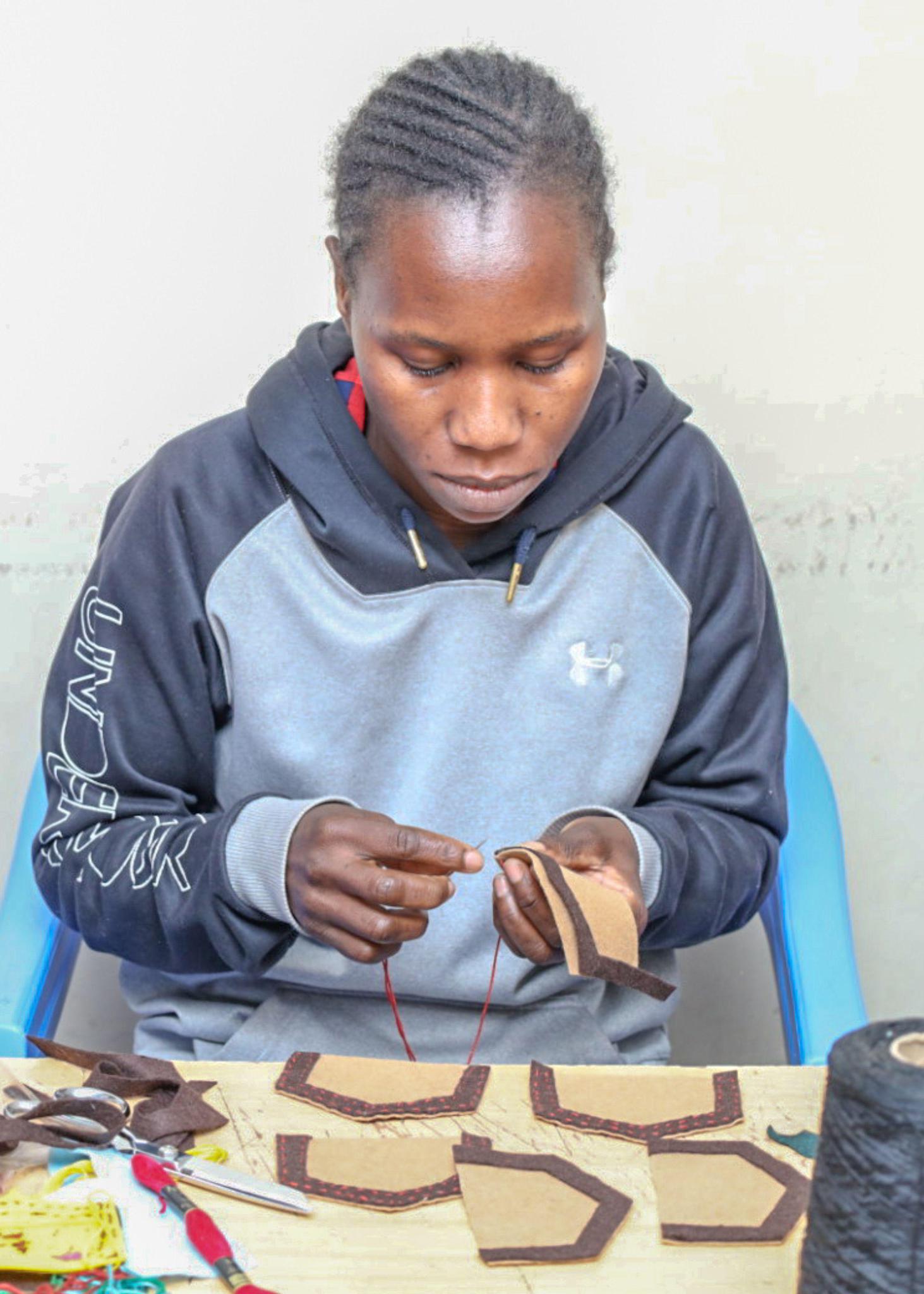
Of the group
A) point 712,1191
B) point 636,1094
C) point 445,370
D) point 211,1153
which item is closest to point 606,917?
point 636,1094

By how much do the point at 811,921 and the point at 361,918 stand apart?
699 millimetres

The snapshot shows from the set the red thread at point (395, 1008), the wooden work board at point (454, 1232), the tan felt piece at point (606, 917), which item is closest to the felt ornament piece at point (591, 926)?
the tan felt piece at point (606, 917)

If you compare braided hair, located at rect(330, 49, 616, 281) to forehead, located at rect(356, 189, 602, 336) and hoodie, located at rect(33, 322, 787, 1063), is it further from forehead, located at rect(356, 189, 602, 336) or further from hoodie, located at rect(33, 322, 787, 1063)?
hoodie, located at rect(33, 322, 787, 1063)

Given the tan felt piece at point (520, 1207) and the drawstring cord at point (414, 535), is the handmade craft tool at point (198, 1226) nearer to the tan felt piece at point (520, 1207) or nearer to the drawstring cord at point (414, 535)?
the tan felt piece at point (520, 1207)

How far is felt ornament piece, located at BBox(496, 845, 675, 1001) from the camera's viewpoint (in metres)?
1.24

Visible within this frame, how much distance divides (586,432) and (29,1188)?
2.96 ft

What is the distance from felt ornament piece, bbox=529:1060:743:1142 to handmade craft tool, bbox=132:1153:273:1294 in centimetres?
28

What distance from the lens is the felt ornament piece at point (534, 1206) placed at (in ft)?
3.34

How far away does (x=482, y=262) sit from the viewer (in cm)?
130

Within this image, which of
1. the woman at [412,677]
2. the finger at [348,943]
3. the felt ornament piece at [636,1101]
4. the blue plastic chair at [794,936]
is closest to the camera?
the felt ornament piece at [636,1101]

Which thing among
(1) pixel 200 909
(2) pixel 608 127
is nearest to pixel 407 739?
(1) pixel 200 909

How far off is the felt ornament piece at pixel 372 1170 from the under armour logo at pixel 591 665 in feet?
1.87

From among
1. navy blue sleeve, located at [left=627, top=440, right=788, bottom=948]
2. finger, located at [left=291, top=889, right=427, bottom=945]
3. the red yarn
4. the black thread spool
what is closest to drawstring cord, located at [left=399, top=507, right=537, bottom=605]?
navy blue sleeve, located at [left=627, top=440, right=788, bottom=948]

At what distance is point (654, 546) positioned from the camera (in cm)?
164
